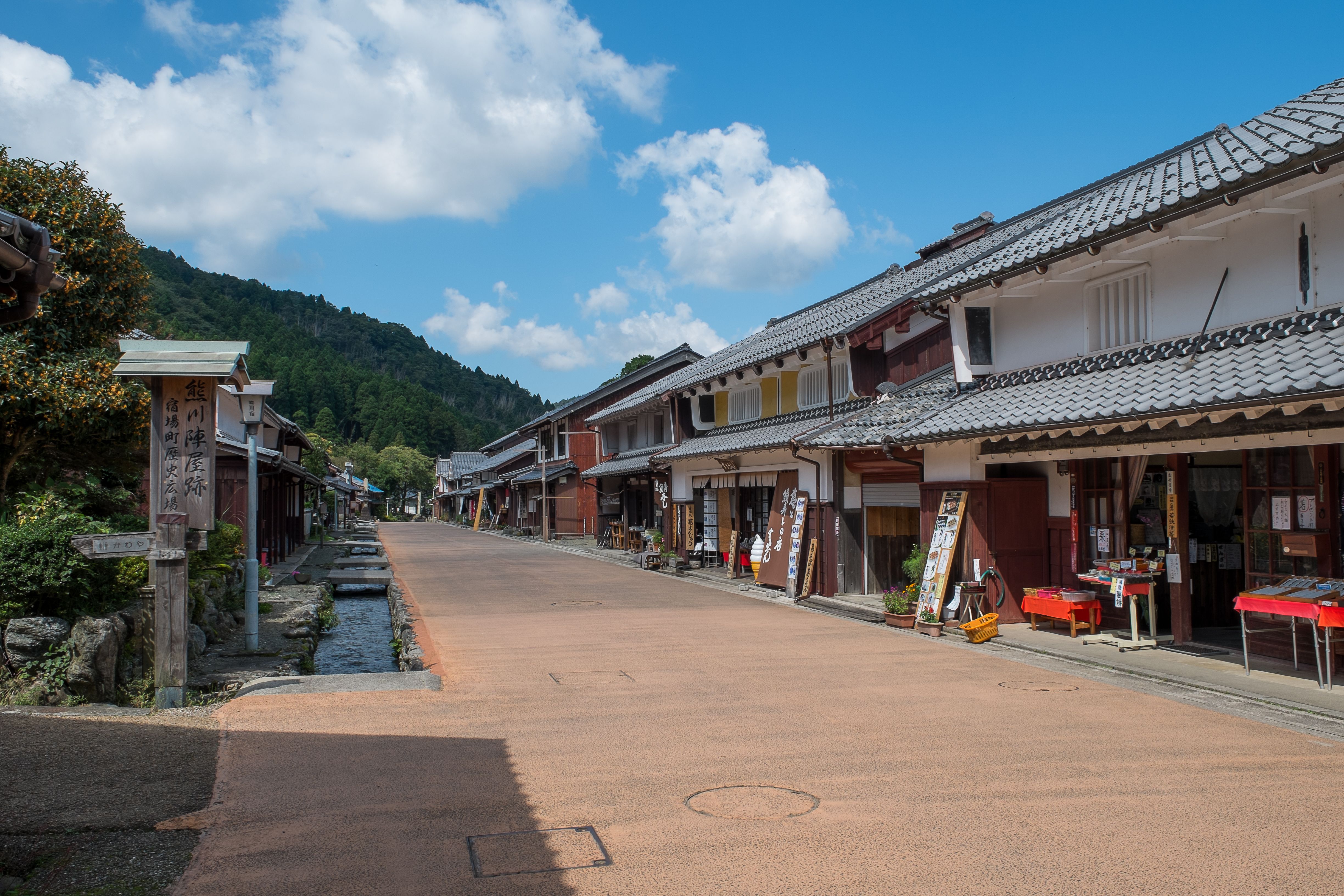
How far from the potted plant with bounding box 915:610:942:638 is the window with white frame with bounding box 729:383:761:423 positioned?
34.7 feet

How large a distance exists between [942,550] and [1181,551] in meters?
3.44

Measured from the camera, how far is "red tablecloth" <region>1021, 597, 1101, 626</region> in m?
11.8

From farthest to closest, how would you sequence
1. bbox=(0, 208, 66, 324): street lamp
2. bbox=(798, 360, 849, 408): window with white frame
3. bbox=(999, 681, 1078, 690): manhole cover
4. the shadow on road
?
bbox=(798, 360, 849, 408): window with white frame → bbox=(999, 681, 1078, 690): manhole cover → the shadow on road → bbox=(0, 208, 66, 324): street lamp

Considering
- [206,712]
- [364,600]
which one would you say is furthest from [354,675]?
[364,600]

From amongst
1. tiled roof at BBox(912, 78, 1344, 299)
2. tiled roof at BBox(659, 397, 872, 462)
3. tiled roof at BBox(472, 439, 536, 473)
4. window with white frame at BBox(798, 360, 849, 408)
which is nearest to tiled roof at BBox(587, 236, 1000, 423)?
window with white frame at BBox(798, 360, 849, 408)

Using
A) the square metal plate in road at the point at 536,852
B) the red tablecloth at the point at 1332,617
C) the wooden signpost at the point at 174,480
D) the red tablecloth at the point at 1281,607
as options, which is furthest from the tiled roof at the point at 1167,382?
the wooden signpost at the point at 174,480

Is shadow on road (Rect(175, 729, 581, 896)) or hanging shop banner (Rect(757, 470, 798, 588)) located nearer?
shadow on road (Rect(175, 729, 581, 896))

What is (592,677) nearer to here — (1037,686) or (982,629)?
(1037,686)

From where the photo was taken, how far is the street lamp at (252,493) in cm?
1183

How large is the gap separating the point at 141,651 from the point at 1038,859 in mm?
8783

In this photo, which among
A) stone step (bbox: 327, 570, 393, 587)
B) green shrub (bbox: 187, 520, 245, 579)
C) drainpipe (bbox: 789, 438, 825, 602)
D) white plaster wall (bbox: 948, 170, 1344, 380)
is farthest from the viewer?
stone step (bbox: 327, 570, 393, 587)

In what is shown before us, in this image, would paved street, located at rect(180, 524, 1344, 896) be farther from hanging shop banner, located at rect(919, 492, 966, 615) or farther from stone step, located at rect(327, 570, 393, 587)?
stone step, located at rect(327, 570, 393, 587)

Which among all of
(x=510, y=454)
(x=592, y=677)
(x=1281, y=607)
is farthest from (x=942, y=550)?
(x=510, y=454)

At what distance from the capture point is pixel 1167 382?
9.43m
